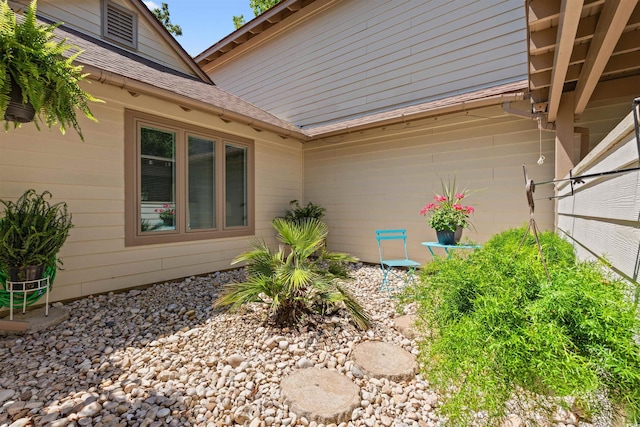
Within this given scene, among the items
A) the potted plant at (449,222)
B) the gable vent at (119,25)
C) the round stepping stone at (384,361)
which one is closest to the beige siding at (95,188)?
the gable vent at (119,25)

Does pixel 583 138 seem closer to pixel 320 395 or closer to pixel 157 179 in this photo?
pixel 320 395

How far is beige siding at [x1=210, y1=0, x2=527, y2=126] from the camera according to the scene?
4.83m

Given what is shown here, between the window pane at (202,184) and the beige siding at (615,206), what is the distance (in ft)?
15.7

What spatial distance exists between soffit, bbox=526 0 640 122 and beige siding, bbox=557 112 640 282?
799mm

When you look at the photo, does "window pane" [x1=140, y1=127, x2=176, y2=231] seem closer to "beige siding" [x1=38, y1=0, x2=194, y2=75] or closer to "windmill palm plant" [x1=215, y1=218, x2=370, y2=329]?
"windmill palm plant" [x1=215, y1=218, x2=370, y2=329]

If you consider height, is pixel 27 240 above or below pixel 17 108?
below

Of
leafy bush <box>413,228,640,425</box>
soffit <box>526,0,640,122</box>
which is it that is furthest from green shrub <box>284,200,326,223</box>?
leafy bush <box>413,228,640,425</box>

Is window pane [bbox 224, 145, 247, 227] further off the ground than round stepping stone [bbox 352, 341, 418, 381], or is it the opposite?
window pane [bbox 224, 145, 247, 227]

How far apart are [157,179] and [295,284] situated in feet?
9.93

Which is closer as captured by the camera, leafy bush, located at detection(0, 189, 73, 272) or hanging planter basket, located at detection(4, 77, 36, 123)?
hanging planter basket, located at detection(4, 77, 36, 123)

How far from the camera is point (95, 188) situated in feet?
12.3

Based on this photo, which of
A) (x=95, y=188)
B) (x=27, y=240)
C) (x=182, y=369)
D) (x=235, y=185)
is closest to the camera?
(x=182, y=369)

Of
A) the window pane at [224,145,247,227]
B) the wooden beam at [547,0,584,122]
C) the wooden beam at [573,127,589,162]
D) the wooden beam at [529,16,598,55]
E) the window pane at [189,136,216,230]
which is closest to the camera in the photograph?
the wooden beam at [547,0,584,122]

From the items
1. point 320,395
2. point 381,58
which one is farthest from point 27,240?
point 381,58
